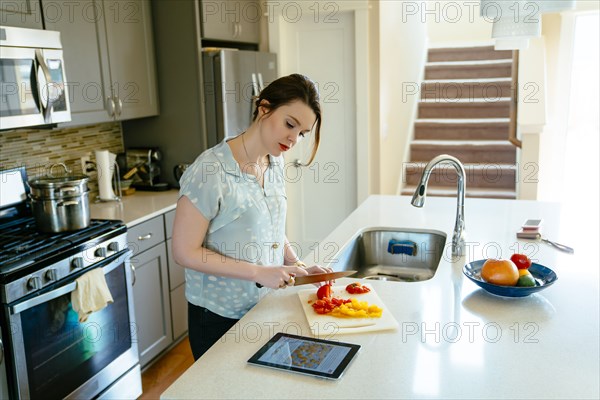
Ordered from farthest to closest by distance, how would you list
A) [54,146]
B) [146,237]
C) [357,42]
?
1. [357,42]
2. [54,146]
3. [146,237]

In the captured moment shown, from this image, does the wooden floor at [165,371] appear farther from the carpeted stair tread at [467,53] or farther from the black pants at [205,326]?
the carpeted stair tread at [467,53]

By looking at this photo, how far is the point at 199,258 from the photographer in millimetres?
1585

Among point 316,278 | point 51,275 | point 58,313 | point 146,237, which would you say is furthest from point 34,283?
point 316,278

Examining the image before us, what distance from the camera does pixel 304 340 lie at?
1.46 meters

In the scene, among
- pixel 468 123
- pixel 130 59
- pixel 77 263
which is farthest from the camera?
pixel 468 123

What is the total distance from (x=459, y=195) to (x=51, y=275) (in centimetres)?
157

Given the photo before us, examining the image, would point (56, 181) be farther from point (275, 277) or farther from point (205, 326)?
point (275, 277)

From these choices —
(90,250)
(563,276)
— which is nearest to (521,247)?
(563,276)

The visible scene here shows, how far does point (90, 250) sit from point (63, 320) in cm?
30

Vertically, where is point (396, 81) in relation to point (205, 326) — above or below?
above

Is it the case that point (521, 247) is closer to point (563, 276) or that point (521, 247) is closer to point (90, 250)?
point (563, 276)

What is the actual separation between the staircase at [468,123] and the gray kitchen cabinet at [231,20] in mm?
2032

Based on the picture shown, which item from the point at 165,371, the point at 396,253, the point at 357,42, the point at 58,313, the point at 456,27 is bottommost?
the point at 165,371

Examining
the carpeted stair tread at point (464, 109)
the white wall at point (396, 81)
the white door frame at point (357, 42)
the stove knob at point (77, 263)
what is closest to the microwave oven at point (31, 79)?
the stove knob at point (77, 263)
